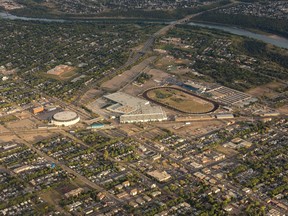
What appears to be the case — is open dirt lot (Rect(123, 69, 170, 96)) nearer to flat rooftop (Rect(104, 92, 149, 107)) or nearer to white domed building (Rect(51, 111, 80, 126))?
flat rooftop (Rect(104, 92, 149, 107))

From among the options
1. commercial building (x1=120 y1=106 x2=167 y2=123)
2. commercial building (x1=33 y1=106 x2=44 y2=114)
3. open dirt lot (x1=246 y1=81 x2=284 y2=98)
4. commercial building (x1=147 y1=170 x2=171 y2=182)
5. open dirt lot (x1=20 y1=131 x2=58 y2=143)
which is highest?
open dirt lot (x1=246 y1=81 x2=284 y2=98)

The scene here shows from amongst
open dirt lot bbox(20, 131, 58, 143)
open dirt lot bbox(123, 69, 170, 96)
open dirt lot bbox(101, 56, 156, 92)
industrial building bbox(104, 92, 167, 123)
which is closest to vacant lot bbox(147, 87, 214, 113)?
open dirt lot bbox(123, 69, 170, 96)

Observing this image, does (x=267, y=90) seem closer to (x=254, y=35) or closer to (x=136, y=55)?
(x=136, y=55)

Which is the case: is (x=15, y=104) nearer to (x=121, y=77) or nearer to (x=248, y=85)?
(x=121, y=77)

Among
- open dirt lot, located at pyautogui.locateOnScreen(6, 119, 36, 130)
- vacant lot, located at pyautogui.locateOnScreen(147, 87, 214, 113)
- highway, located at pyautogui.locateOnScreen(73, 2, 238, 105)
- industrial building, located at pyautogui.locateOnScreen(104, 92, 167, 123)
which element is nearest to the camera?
open dirt lot, located at pyautogui.locateOnScreen(6, 119, 36, 130)

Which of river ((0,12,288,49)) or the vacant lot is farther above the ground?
river ((0,12,288,49))

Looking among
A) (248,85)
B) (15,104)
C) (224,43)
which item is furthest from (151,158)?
(224,43)

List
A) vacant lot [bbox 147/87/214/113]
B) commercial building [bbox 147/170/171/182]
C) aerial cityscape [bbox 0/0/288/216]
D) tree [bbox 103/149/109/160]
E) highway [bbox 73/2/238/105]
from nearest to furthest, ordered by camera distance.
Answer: aerial cityscape [bbox 0/0/288/216] < commercial building [bbox 147/170/171/182] < tree [bbox 103/149/109/160] < vacant lot [bbox 147/87/214/113] < highway [bbox 73/2/238/105]
